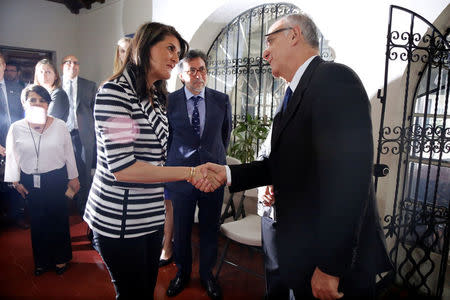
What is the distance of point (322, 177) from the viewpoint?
1220 millimetres

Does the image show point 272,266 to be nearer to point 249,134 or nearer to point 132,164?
point 132,164

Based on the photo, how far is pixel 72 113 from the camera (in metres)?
4.46

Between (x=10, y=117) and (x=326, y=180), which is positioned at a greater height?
(x=10, y=117)

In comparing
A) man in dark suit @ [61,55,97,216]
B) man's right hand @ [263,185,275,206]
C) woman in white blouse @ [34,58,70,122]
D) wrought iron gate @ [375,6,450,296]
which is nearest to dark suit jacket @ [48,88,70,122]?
woman in white blouse @ [34,58,70,122]

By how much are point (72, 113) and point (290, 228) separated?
4.01 m

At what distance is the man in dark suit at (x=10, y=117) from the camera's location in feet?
12.1

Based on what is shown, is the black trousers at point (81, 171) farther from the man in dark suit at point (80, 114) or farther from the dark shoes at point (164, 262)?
the dark shoes at point (164, 262)

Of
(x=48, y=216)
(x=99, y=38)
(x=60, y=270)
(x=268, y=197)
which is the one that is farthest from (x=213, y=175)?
(x=99, y=38)

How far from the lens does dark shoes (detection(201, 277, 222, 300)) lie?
256cm

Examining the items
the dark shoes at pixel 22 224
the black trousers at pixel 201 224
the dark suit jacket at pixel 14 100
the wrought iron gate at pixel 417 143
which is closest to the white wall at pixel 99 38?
the dark suit jacket at pixel 14 100

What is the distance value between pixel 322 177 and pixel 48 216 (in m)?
2.64

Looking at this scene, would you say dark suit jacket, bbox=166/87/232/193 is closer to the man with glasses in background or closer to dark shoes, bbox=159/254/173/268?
dark shoes, bbox=159/254/173/268

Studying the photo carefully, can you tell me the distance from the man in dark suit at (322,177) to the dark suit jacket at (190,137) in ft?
3.73

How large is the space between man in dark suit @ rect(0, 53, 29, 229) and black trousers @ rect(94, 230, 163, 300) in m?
2.82
